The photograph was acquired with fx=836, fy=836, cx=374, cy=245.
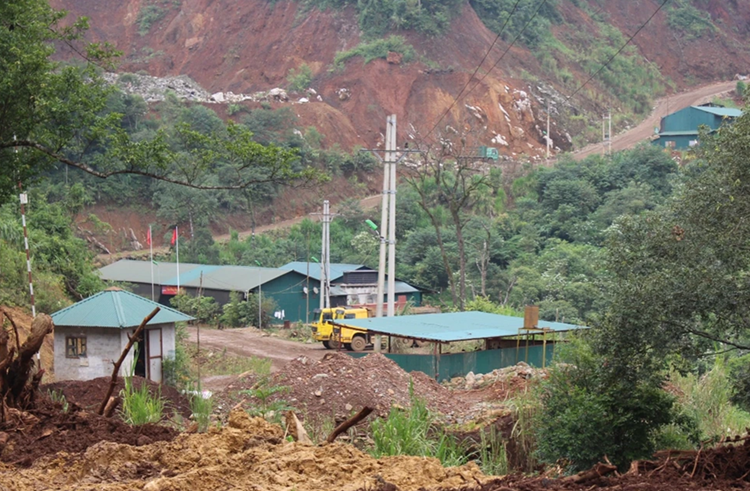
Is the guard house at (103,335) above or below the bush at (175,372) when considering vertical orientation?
above

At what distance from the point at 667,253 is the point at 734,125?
177 cm

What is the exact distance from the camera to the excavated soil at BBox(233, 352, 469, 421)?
13180mm

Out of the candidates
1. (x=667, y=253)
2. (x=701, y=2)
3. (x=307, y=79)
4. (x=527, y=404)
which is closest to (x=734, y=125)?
(x=667, y=253)

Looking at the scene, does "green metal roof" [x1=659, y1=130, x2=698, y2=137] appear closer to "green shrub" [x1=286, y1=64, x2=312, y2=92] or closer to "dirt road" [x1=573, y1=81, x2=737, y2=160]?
"dirt road" [x1=573, y1=81, x2=737, y2=160]

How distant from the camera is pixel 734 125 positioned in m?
10.3

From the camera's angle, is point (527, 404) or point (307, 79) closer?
point (527, 404)

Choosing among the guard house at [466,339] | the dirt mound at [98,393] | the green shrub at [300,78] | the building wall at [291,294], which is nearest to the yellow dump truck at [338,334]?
the guard house at [466,339]

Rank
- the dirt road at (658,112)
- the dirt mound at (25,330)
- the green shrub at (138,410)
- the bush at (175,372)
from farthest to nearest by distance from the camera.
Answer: the dirt road at (658,112) < the dirt mound at (25,330) < the bush at (175,372) < the green shrub at (138,410)

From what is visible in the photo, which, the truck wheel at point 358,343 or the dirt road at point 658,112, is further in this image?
the dirt road at point 658,112

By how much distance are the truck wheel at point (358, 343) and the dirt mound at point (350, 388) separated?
11843 millimetres

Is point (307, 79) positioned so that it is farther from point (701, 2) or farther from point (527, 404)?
point (527, 404)

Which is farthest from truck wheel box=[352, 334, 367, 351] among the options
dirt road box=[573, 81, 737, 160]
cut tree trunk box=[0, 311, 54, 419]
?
dirt road box=[573, 81, 737, 160]

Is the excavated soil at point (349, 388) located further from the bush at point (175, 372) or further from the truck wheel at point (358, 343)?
the truck wheel at point (358, 343)

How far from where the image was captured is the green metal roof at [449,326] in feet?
65.6
